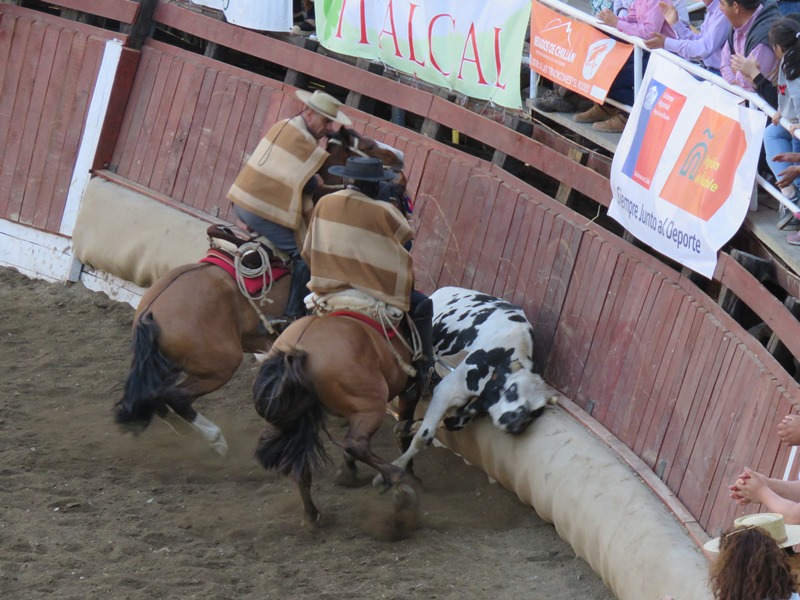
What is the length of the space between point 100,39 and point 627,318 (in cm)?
633

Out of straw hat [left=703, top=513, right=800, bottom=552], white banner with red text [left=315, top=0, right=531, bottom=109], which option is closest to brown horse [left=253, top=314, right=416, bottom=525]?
white banner with red text [left=315, top=0, right=531, bottom=109]

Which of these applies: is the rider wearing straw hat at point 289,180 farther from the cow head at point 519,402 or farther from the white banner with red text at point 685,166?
the white banner with red text at point 685,166

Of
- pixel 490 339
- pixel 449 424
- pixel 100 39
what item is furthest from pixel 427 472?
pixel 100 39

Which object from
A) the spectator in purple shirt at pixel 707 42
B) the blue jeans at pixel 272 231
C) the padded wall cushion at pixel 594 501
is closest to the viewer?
the padded wall cushion at pixel 594 501

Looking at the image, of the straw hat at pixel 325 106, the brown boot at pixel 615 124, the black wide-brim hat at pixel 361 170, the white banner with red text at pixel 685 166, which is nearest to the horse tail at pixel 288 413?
the black wide-brim hat at pixel 361 170

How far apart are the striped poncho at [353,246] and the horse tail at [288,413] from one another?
67 centimetres

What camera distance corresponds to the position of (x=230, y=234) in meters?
7.84

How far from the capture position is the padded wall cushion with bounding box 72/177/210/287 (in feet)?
33.7

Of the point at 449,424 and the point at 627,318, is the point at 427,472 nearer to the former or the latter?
the point at 449,424

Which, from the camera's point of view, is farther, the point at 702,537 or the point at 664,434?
the point at 664,434

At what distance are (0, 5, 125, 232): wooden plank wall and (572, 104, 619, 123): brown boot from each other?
5.07 meters

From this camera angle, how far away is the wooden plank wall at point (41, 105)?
11.4 metres

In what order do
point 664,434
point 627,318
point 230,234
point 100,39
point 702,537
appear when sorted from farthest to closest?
point 100,39 < point 230,234 < point 627,318 < point 664,434 < point 702,537

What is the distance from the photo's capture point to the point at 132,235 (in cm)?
1055
